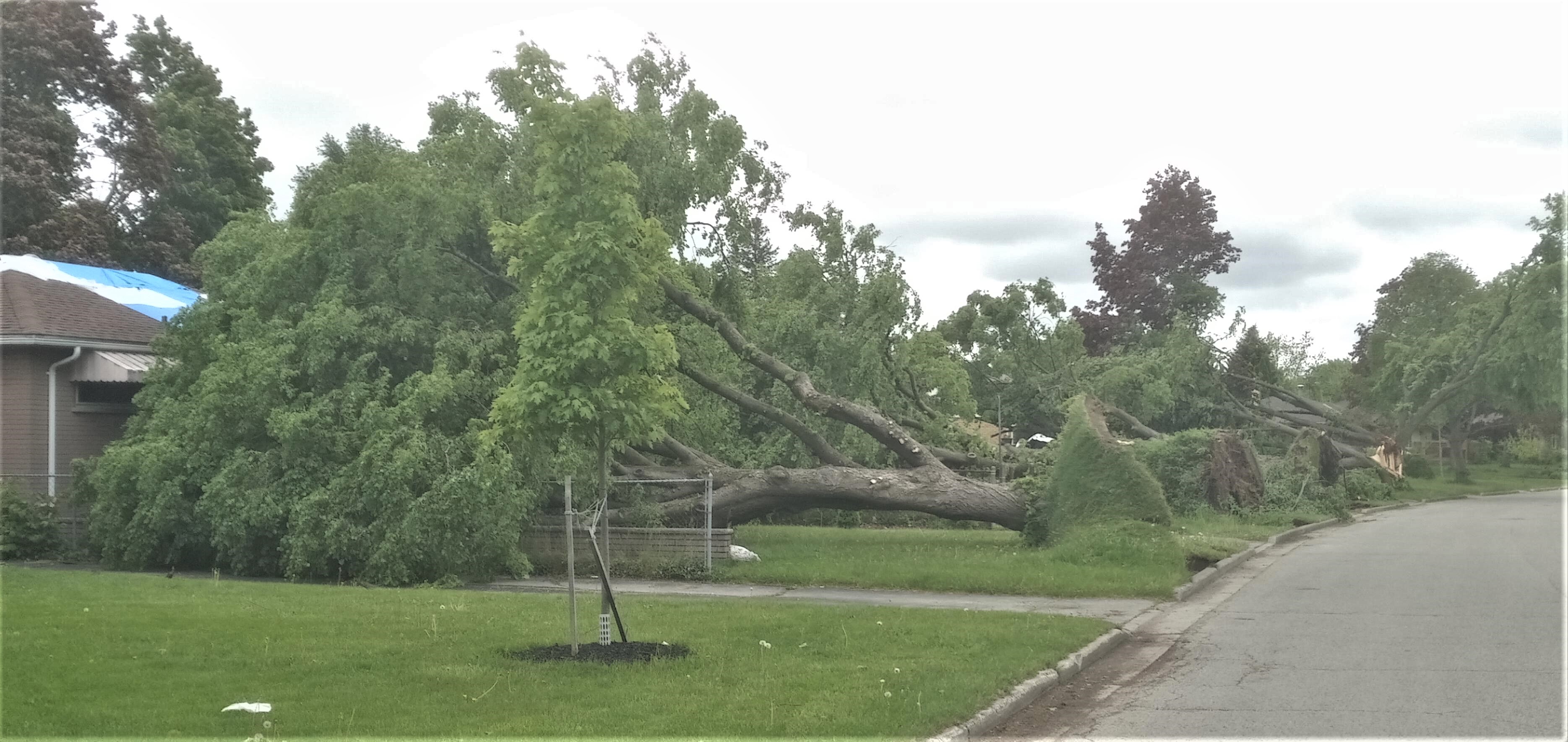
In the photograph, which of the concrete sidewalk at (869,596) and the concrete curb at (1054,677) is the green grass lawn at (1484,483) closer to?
the concrete curb at (1054,677)

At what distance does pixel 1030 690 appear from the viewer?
335 inches

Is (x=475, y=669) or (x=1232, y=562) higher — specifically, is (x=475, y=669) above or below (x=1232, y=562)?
above

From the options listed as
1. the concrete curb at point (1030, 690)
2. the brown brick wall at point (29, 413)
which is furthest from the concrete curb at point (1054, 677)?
the brown brick wall at point (29, 413)

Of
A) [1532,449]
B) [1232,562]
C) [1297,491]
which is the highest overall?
[1532,449]

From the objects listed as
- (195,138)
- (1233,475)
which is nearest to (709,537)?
(1233,475)

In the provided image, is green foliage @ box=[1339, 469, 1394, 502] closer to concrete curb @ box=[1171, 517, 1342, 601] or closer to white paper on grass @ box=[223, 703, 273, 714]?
concrete curb @ box=[1171, 517, 1342, 601]

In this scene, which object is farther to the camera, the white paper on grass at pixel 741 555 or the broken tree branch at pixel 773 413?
the broken tree branch at pixel 773 413

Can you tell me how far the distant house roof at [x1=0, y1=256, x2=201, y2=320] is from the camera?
24453mm

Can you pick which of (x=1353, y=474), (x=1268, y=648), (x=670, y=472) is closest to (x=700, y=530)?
(x=670, y=472)

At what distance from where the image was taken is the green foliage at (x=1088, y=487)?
→ 17.7 metres

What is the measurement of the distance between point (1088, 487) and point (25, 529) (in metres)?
16.0

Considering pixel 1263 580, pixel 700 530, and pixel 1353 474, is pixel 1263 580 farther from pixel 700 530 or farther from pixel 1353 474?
pixel 1353 474

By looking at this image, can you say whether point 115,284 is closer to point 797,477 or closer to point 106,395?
point 106,395

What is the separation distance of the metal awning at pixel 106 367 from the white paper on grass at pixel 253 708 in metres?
15.5
